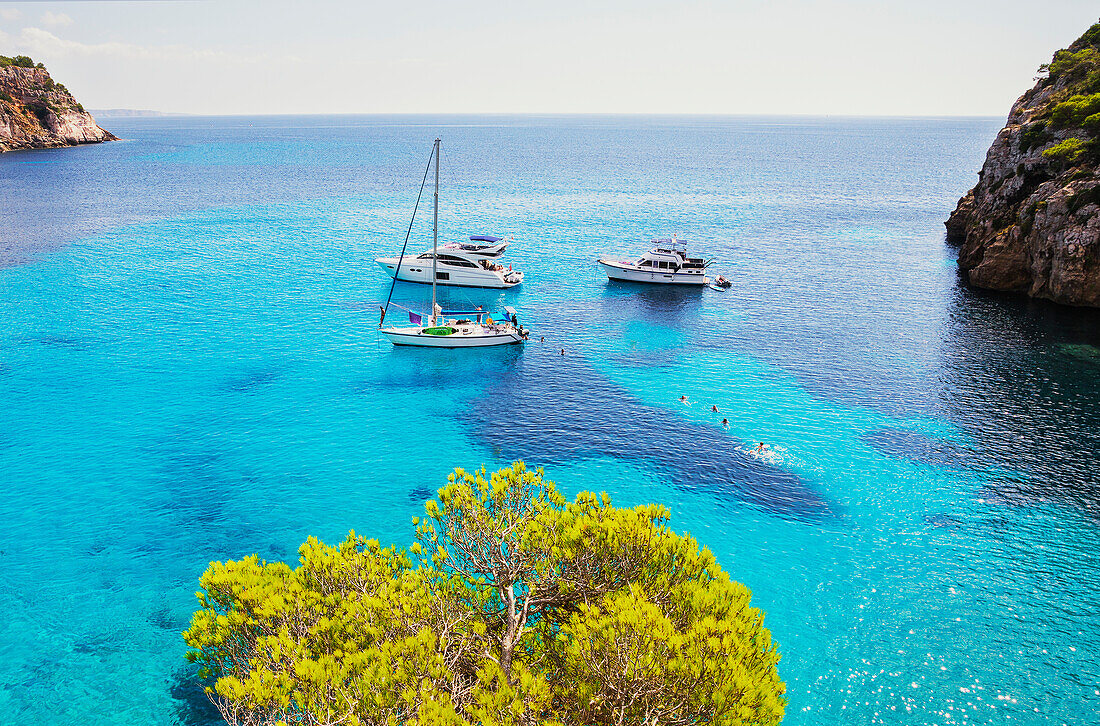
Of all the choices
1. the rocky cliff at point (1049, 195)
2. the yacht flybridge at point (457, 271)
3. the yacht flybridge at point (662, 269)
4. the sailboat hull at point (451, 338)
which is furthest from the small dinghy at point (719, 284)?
the sailboat hull at point (451, 338)

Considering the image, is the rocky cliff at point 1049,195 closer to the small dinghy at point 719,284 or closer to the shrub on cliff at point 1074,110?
the shrub on cliff at point 1074,110

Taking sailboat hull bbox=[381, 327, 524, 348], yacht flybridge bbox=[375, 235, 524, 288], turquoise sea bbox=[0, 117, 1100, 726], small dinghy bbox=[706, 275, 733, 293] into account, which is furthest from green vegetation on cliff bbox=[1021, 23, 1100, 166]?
sailboat hull bbox=[381, 327, 524, 348]

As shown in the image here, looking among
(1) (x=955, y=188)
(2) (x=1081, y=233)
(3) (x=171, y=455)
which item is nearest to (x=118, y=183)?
(3) (x=171, y=455)

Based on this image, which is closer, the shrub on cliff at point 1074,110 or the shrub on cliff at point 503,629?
the shrub on cliff at point 503,629

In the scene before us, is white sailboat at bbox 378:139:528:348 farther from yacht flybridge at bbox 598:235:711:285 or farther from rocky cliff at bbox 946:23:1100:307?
rocky cliff at bbox 946:23:1100:307

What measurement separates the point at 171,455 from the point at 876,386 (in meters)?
55.5

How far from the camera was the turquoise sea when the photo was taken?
3081 cm

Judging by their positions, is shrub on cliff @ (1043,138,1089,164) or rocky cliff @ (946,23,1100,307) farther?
shrub on cliff @ (1043,138,1089,164)

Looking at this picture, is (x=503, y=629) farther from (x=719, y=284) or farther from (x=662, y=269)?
(x=719, y=284)

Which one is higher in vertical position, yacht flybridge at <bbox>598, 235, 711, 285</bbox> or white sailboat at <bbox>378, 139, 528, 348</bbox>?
yacht flybridge at <bbox>598, 235, 711, 285</bbox>

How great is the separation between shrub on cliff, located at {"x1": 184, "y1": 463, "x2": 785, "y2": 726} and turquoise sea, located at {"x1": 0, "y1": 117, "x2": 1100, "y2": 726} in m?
9.10

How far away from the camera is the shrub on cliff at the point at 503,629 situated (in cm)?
1775

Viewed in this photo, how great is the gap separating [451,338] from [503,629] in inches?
1821

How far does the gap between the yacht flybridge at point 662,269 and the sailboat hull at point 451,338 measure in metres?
27.8
